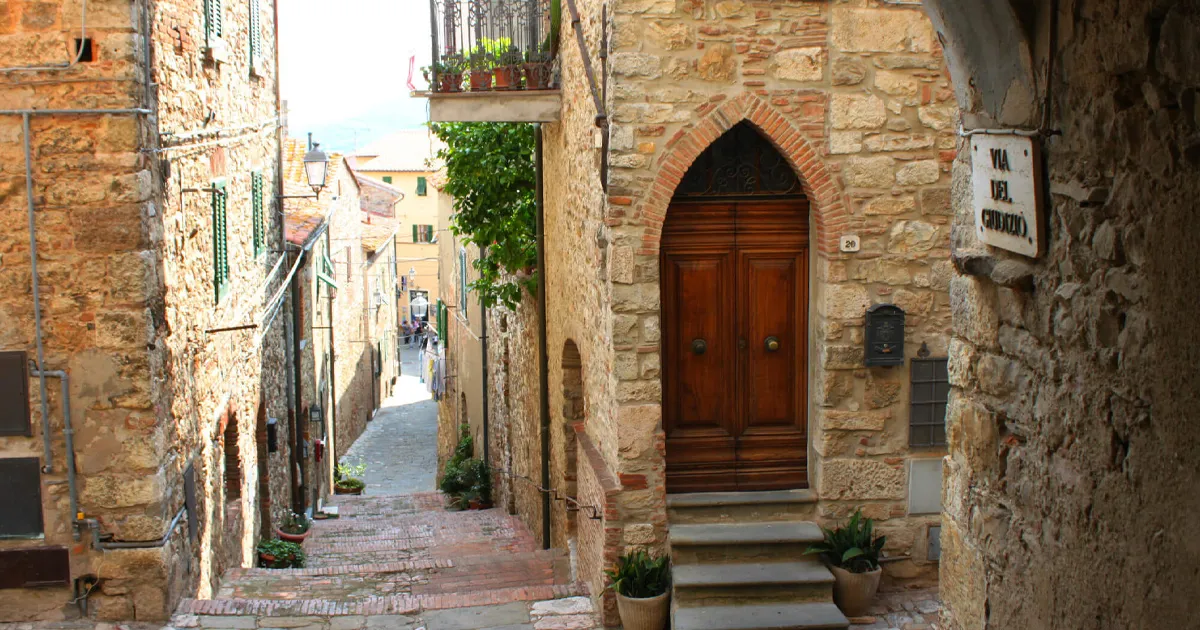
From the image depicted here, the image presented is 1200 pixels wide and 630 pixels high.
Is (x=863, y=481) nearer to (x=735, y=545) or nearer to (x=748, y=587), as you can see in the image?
(x=735, y=545)

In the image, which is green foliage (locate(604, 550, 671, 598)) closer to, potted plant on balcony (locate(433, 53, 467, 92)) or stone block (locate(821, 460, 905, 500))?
stone block (locate(821, 460, 905, 500))

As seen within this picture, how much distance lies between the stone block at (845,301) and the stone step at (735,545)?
151 cm

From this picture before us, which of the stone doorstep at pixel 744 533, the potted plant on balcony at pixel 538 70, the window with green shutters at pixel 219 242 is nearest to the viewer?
the stone doorstep at pixel 744 533

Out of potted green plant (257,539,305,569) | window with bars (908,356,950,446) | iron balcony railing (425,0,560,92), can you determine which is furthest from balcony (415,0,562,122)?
potted green plant (257,539,305,569)

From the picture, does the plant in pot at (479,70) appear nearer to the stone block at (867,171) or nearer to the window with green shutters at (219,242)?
the window with green shutters at (219,242)

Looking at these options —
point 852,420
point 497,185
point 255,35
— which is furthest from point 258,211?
point 852,420

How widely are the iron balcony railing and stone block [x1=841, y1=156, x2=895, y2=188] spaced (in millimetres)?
3394

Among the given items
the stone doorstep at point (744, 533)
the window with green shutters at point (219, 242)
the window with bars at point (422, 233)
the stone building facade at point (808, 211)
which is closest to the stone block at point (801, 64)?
the stone building facade at point (808, 211)

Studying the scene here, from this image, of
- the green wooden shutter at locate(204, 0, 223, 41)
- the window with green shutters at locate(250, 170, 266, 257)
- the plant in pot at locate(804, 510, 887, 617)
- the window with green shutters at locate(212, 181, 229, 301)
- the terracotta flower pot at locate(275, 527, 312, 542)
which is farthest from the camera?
the terracotta flower pot at locate(275, 527, 312, 542)

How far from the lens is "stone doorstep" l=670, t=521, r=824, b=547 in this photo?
7.54 meters

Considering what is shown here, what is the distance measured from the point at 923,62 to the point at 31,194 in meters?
5.96

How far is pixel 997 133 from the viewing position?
341 cm

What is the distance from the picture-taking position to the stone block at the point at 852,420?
7.76 meters

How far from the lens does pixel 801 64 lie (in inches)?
291
